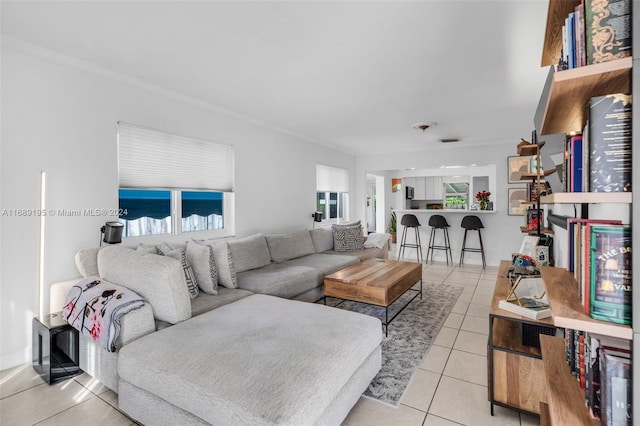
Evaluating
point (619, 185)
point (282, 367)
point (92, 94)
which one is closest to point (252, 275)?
point (282, 367)

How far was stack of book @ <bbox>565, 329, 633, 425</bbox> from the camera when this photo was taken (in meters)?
0.78

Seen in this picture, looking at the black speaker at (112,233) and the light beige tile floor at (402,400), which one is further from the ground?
the black speaker at (112,233)

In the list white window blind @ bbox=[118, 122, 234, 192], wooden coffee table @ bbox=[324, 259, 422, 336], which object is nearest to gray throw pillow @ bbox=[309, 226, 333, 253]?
wooden coffee table @ bbox=[324, 259, 422, 336]

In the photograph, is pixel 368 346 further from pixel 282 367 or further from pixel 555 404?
pixel 555 404

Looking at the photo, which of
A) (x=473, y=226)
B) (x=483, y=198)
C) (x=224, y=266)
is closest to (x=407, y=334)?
(x=224, y=266)

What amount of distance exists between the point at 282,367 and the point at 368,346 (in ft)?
2.18

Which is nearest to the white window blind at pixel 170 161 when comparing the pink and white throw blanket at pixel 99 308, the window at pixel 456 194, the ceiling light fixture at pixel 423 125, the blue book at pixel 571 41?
the pink and white throw blanket at pixel 99 308

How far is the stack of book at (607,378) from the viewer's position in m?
0.78

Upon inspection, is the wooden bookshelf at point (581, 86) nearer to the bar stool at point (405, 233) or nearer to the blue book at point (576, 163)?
the blue book at point (576, 163)

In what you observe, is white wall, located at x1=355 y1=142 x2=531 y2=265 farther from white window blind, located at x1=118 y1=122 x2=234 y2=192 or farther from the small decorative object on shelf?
white window blind, located at x1=118 y1=122 x2=234 y2=192

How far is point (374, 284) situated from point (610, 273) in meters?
2.32

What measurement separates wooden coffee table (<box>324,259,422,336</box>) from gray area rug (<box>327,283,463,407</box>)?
0.14 meters

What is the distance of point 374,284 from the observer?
9.95 ft

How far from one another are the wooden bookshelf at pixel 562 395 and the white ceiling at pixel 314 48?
6.52 ft
